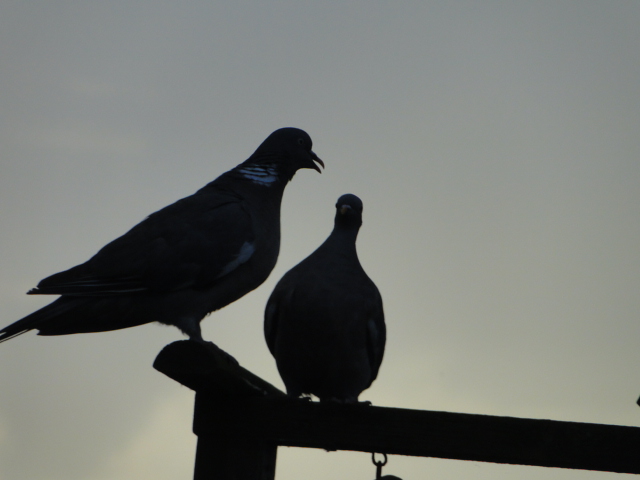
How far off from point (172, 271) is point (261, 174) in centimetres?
125

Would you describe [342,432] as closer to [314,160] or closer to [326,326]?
[326,326]

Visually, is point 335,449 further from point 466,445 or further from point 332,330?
point 332,330

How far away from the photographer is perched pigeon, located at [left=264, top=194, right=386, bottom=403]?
4219mm

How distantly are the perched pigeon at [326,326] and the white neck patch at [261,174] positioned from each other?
3.11 feet

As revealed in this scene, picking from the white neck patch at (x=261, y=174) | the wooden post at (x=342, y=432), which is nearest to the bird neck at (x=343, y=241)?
the white neck patch at (x=261, y=174)

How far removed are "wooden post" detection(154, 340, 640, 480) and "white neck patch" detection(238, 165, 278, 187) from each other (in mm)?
2593

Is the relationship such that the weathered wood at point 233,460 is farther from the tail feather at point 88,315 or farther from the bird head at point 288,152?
the bird head at point 288,152

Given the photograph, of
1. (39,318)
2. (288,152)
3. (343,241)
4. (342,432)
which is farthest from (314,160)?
(342,432)

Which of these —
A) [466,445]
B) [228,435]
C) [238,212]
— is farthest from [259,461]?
[238,212]

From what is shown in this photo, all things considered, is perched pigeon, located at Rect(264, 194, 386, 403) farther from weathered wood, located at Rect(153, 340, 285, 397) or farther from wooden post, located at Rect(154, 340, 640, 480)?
weathered wood, located at Rect(153, 340, 285, 397)

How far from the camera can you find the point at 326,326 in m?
4.21

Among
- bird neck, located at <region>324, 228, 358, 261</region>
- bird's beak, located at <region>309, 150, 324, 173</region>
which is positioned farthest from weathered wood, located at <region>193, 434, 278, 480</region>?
bird's beak, located at <region>309, 150, 324, 173</region>

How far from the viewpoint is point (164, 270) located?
4.45 meters

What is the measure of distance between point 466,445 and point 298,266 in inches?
81.0
